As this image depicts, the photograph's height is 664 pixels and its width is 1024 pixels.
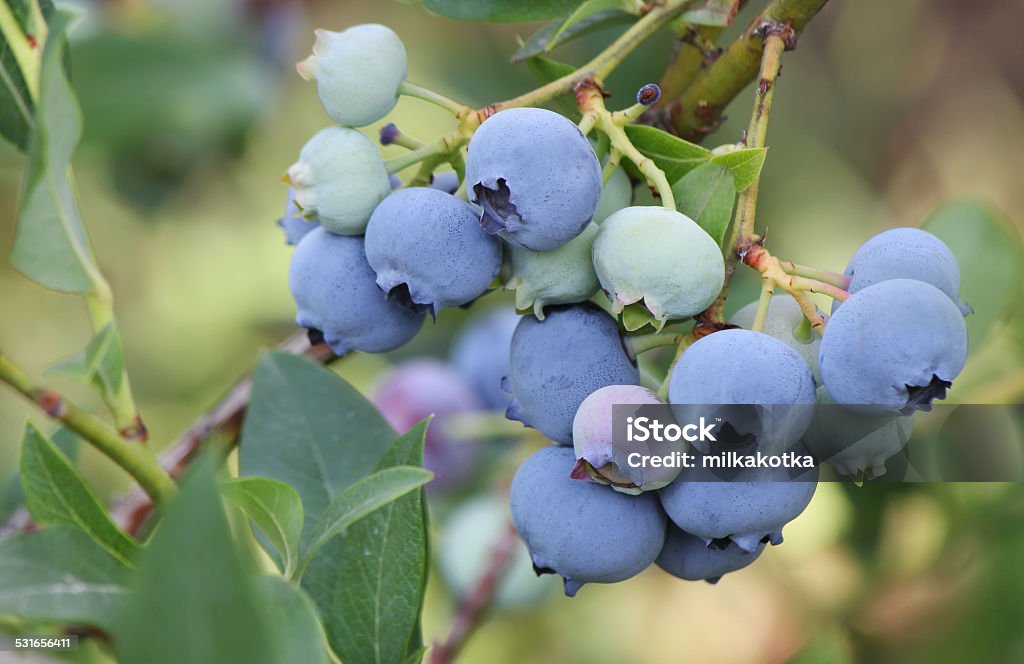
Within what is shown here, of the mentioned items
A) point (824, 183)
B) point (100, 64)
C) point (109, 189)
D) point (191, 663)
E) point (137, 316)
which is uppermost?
point (191, 663)

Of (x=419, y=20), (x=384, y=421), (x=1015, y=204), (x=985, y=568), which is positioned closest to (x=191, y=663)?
(x=384, y=421)

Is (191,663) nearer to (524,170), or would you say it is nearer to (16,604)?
(16,604)

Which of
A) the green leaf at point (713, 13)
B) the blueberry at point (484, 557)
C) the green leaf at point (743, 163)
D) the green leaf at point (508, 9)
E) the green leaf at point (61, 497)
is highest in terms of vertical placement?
the green leaf at point (713, 13)

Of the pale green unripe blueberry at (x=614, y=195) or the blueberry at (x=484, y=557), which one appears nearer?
the pale green unripe blueberry at (x=614, y=195)

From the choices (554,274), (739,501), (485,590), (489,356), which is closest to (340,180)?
(554,274)

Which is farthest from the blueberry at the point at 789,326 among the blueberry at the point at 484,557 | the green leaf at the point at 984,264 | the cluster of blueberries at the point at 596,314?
the blueberry at the point at 484,557

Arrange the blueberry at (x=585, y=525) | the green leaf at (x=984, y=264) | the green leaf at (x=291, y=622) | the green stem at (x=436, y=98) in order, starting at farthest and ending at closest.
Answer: the green leaf at (x=984, y=264) → the green stem at (x=436, y=98) → the blueberry at (x=585, y=525) → the green leaf at (x=291, y=622)

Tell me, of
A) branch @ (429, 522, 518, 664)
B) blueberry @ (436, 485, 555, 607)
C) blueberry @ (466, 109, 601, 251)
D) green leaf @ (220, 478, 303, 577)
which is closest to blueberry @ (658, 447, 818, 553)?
blueberry @ (466, 109, 601, 251)

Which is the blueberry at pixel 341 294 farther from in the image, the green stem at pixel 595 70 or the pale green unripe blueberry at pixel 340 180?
the green stem at pixel 595 70
